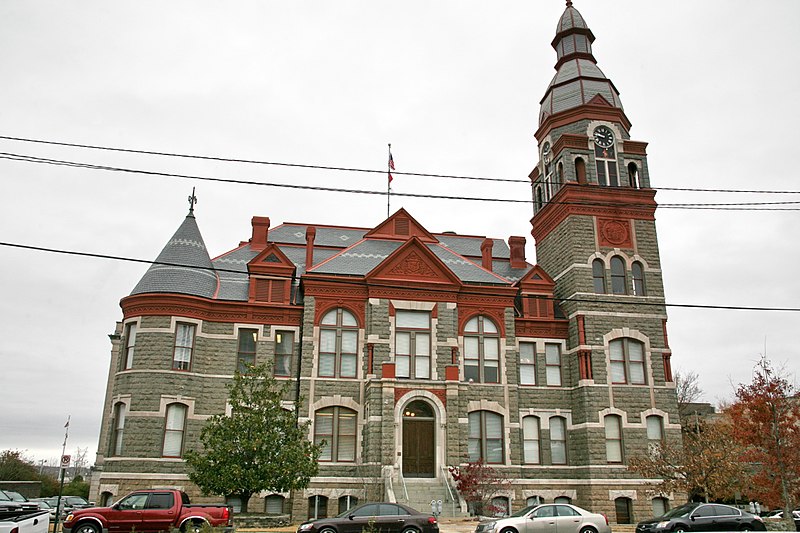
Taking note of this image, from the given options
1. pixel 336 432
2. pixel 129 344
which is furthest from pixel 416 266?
pixel 129 344

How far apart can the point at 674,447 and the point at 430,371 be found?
11758 mm

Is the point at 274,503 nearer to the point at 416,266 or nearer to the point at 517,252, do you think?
the point at 416,266

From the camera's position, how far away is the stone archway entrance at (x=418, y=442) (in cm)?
3052

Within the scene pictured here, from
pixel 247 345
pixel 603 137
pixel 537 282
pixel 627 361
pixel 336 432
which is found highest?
pixel 603 137

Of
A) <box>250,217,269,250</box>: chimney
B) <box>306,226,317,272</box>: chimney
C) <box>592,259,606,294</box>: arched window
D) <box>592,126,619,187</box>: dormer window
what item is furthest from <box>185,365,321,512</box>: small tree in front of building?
<box>592,126,619,187</box>: dormer window

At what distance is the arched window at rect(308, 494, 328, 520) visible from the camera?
2981cm

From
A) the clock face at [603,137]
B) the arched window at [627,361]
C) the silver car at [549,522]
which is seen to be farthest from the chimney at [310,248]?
the silver car at [549,522]

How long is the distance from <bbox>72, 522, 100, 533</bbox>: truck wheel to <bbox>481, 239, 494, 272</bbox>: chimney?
80.9 ft

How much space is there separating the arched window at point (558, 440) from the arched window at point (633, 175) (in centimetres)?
1347

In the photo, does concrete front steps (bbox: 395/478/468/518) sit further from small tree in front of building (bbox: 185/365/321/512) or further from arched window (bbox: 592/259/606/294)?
arched window (bbox: 592/259/606/294)

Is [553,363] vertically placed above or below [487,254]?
below

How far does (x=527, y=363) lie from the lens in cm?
3475

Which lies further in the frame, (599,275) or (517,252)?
(517,252)

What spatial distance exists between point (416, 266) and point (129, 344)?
14.2 m
